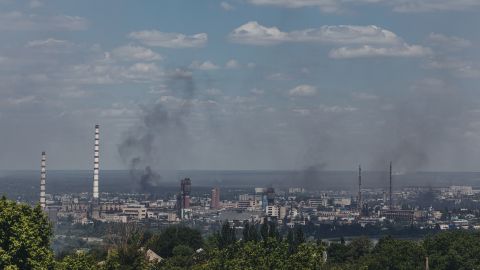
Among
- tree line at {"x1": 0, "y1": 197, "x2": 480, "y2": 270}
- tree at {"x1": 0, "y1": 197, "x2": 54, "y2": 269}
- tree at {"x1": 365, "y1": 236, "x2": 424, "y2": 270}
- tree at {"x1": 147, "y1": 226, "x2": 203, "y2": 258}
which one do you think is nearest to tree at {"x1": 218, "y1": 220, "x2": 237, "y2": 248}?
tree line at {"x1": 0, "y1": 197, "x2": 480, "y2": 270}

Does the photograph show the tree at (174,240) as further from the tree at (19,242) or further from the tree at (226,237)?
the tree at (19,242)

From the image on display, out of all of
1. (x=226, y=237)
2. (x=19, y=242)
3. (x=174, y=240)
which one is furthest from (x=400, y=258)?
(x=19, y=242)

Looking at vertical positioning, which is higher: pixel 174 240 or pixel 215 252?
pixel 215 252

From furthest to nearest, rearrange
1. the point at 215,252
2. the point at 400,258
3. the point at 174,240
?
the point at 174,240, the point at 400,258, the point at 215,252

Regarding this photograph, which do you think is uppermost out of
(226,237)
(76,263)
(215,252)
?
(76,263)

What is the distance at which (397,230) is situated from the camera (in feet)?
631

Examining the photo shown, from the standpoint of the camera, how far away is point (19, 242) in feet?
109

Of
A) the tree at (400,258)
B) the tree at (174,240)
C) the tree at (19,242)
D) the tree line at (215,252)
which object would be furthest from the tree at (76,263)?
the tree at (174,240)

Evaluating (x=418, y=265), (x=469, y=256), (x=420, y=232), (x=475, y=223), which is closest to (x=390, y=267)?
(x=418, y=265)

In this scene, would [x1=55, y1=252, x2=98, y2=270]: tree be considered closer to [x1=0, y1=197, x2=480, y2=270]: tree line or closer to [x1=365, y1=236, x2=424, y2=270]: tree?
[x1=0, y1=197, x2=480, y2=270]: tree line

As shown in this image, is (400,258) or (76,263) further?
(400,258)

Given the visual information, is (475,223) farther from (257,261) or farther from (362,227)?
(257,261)

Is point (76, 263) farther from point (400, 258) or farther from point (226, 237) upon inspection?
point (226, 237)

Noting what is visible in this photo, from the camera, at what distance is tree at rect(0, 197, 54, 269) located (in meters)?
33.1
